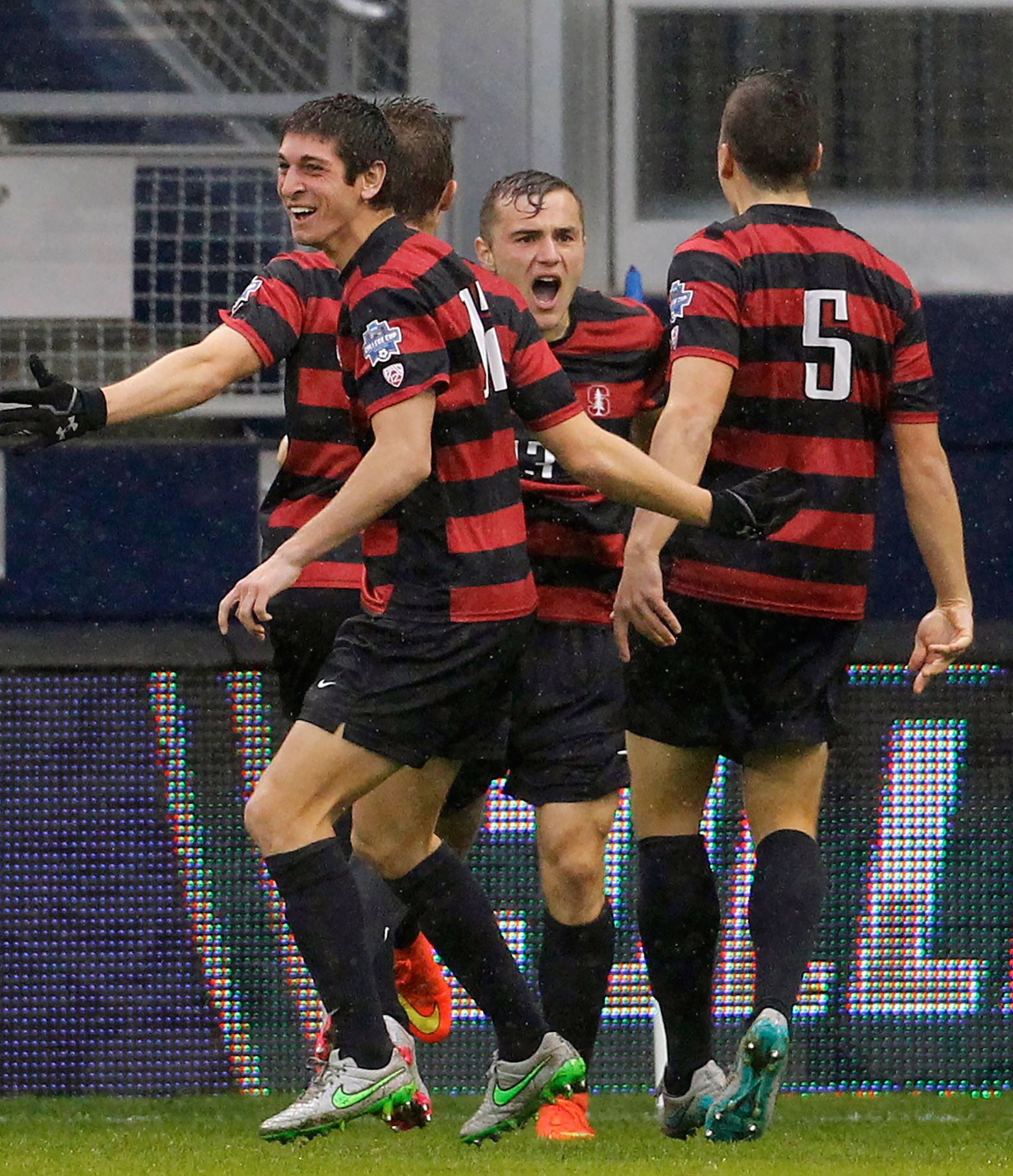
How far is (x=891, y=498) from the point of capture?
21.1ft

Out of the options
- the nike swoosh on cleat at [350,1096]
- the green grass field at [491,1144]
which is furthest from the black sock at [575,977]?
the nike swoosh on cleat at [350,1096]

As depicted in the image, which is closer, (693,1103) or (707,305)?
(707,305)

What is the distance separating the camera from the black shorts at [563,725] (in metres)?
4.59

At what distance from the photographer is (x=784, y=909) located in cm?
407

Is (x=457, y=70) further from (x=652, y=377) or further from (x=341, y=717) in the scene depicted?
(x=341, y=717)

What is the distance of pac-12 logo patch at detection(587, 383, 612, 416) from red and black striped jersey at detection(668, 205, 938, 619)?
0.60 meters

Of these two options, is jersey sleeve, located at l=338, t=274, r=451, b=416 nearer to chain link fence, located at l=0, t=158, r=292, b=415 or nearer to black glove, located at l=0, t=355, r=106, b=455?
black glove, located at l=0, t=355, r=106, b=455

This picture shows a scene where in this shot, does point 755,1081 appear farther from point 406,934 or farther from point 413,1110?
point 406,934

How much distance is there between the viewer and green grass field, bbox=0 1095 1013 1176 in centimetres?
402

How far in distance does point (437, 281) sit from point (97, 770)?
194 cm

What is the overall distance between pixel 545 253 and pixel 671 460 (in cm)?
89

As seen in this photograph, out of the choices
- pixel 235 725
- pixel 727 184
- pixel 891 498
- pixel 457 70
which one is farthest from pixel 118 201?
pixel 727 184

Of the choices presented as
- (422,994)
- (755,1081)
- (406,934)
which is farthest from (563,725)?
(755,1081)

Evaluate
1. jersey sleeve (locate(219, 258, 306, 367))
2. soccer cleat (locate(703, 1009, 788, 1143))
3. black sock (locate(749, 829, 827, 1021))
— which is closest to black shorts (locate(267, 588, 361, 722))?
jersey sleeve (locate(219, 258, 306, 367))
